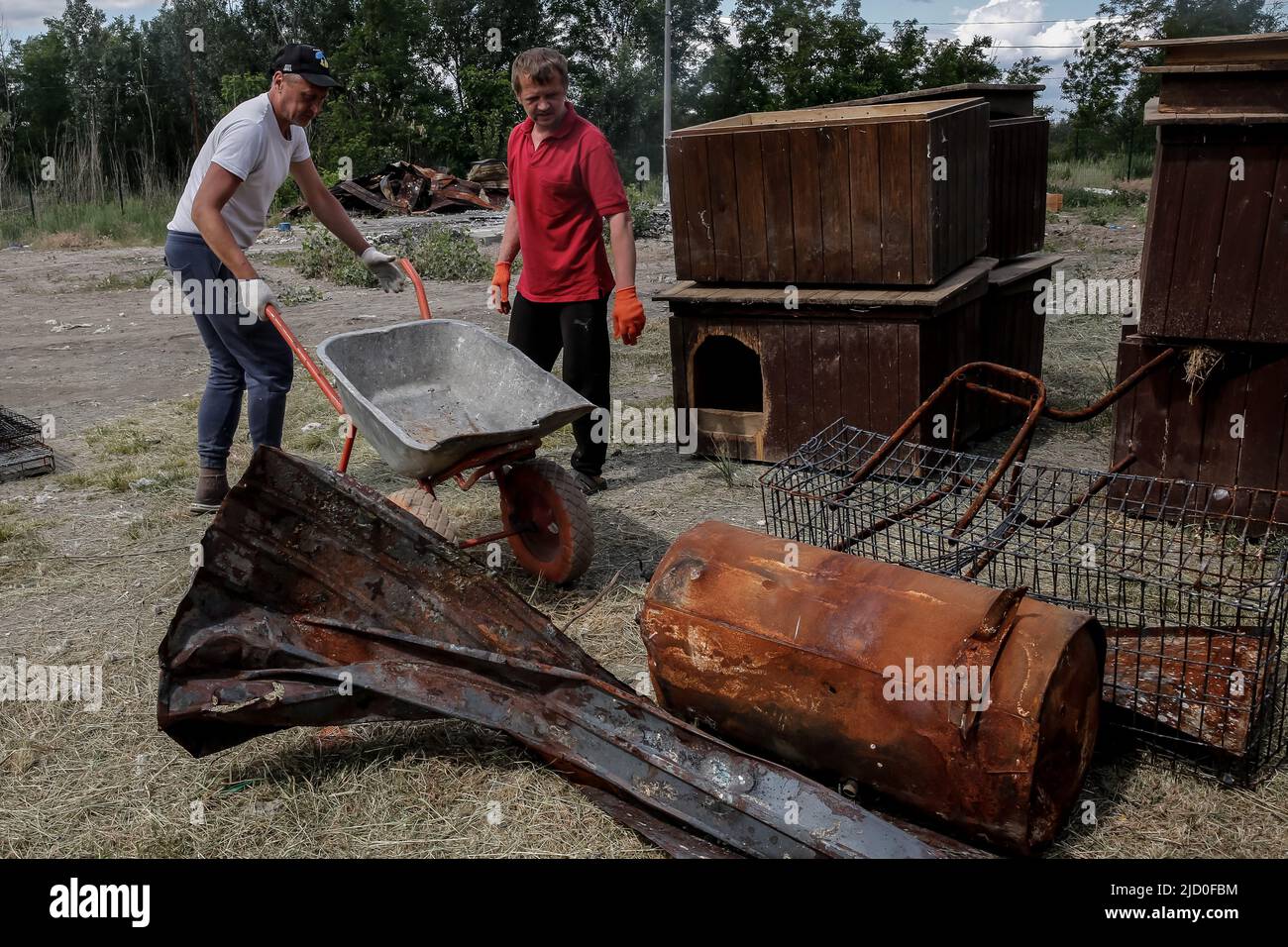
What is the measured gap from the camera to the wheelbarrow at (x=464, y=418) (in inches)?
152

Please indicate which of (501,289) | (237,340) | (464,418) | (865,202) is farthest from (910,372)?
(237,340)

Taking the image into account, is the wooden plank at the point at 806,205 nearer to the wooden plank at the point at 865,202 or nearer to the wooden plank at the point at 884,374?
the wooden plank at the point at 865,202

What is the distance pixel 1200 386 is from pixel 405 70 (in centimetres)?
2984

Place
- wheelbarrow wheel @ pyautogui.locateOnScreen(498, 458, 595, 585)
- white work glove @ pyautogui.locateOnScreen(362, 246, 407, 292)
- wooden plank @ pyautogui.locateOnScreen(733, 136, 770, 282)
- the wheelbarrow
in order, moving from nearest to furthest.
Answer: the wheelbarrow → wheelbarrow wheel @ pyautogui.locateOnScreen(498, 458, 595, 585) → white work glove @ pyautogui.locateOnScreen(362, 246, 407, 292) → wooden plank @ pyautogui.locateOnScreen(733, 136, 770, 282)

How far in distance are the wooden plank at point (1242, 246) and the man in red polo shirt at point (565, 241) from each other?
2381mm

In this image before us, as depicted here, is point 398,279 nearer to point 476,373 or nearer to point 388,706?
point 476,373

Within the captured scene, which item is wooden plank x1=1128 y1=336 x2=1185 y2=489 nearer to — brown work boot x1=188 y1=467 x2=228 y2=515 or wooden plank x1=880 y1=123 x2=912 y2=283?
wooden plank x1=880 y1=123 x2=912 y2=283

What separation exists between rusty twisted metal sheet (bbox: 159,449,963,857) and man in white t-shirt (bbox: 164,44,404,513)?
1.46 meters

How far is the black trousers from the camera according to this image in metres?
5.14

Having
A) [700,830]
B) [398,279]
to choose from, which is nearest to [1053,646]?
[700,830]

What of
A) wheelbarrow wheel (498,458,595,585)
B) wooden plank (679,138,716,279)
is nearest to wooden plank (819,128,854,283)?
wooden plank (679,138,716,279)

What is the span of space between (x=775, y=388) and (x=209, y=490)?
2.84m

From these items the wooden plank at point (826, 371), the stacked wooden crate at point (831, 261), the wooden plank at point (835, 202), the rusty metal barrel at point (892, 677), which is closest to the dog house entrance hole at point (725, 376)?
the stacked wooden crate at point (831, 261)
